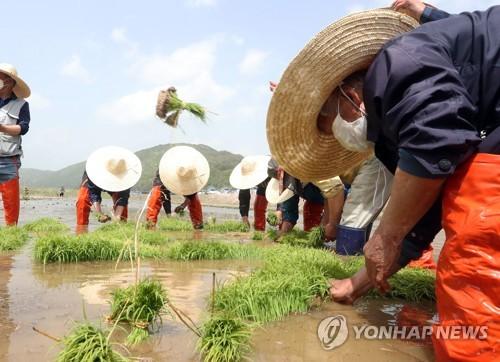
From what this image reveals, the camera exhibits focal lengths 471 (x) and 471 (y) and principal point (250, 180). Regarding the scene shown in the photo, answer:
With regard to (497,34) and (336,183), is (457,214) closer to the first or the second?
(497,34)

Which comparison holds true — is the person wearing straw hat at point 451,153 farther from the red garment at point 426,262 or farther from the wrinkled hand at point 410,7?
the red garment at point 426,262

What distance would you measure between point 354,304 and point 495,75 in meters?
1.56

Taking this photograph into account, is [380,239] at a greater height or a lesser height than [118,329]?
greater

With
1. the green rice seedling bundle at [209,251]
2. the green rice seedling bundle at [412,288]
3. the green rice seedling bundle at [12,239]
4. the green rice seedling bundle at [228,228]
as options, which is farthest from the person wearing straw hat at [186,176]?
the green rice seedling bundle at [412,288]

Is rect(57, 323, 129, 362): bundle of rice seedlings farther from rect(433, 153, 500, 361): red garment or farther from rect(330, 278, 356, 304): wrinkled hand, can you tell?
rect(330, 278, 356, 304): wrinkled hand

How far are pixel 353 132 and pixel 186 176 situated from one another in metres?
6.54

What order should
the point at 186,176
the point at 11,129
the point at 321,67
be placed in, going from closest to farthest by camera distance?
the point at 321,67, the point at 11,129, the point at 186,176

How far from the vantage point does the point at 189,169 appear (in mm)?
8844

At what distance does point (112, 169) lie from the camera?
9367mm

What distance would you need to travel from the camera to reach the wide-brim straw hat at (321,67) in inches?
98.4

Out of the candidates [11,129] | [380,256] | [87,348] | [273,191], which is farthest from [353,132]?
→ [273,191]

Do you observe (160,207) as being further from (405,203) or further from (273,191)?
(405,203)

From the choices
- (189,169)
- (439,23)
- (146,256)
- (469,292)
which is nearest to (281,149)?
(439,23)

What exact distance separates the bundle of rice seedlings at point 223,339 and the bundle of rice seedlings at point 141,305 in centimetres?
35
